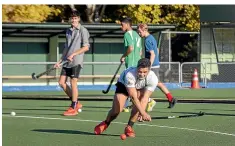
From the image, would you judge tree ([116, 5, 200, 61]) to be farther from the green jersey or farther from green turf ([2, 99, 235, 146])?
the green jersey

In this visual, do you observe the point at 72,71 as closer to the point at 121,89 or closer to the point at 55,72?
the point at 121,89

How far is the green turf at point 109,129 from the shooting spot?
9.80 m

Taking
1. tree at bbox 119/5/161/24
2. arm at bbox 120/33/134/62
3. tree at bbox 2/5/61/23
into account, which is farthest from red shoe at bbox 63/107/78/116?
tree at bbox 119/5/161/24

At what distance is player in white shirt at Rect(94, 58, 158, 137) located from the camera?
1007 centimetres

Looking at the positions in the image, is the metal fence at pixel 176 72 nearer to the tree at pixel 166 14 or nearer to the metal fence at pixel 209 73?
the metal fence at pixel 209 73

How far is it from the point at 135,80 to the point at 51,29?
22.0m

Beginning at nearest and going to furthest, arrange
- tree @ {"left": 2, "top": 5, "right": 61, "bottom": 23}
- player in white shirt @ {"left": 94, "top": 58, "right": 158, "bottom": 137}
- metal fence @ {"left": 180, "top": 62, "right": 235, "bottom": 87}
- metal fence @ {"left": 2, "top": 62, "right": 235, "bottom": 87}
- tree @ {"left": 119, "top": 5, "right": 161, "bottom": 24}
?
player in white shirt @ {"left": 94, "top": 58, "right": 158, "bottom": 137}, metal fence @ {"left": 2, "top": 62, "right": 235, "bottom": 87}, metal fence @ {"left": 180, "top": 62, "right": 235, "bottom": 87}, tree @ {"left": 2, "top": 5, "right": 61, "bottom": 23}, tree @ {"left": 119, "top": 5, "right": 161, "bottom": 24}

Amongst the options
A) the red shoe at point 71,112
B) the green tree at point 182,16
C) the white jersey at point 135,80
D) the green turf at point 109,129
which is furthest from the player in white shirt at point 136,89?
the green tree at point 182,16

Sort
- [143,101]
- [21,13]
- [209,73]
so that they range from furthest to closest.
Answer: [21,13] < [209,73] < [143,101]

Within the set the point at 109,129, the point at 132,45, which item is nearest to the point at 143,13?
the point at 132,45

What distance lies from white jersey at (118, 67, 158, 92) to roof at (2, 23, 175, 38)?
20.8m

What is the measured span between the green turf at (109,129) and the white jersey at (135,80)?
0.65m

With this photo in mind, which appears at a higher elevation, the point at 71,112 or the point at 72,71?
the point at 72,71

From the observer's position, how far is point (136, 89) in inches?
417
